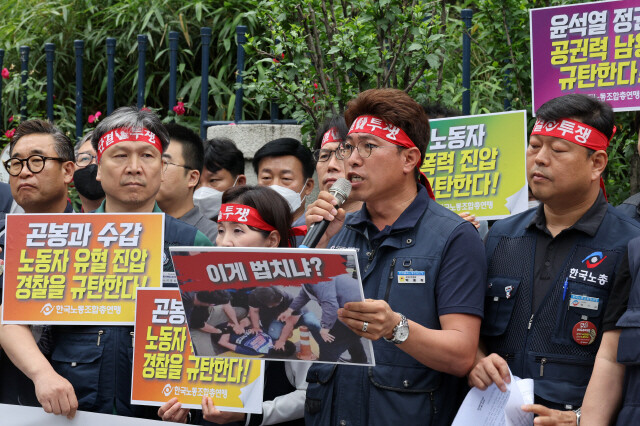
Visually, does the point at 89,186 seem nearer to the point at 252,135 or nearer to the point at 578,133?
the point at 252,135

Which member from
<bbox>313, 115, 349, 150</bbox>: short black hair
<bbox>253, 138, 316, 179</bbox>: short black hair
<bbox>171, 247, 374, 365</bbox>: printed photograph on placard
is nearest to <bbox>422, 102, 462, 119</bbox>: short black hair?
<bbox>313, 115, 349, 150</bbox>: short black hair

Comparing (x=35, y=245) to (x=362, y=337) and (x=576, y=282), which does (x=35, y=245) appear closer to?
(x=362, y=337)

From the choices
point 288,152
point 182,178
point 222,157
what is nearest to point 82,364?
point 182,178

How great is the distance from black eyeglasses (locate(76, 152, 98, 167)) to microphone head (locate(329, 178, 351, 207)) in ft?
8.87

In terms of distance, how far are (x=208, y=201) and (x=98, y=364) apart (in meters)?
2.03

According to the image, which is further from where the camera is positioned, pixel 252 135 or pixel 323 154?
pixel 252 135

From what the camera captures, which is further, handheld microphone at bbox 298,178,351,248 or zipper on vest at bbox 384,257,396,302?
zipper on vest at bbox 384,257,396,302

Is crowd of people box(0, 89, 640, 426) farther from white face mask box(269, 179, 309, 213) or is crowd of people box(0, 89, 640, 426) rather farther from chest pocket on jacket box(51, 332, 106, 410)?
white face mask box(269, 179, 309, 213)

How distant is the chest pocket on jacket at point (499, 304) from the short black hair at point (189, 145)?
238cm

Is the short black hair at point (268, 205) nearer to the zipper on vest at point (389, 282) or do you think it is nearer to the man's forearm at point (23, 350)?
the zipper on vest at point (389, 282)

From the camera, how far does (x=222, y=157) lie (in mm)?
5996

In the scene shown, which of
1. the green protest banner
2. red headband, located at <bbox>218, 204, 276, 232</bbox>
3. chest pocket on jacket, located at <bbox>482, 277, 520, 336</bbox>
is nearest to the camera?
chest pocket on jacket, located at <bbox>482, 277, 520, 336</bbox>

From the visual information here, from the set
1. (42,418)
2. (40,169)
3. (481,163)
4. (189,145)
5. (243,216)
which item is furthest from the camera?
(189,145)

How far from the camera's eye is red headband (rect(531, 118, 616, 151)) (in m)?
3.50
